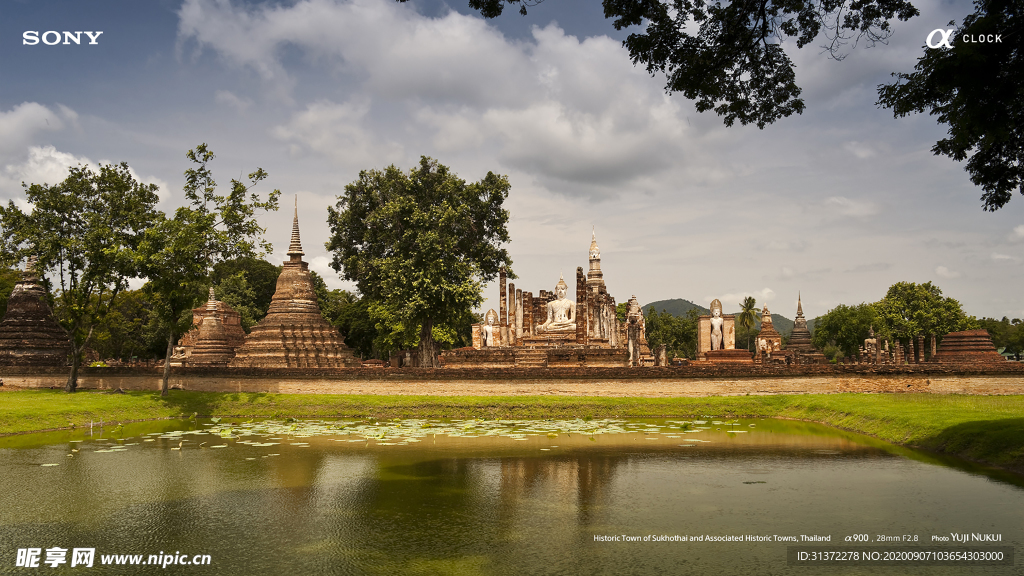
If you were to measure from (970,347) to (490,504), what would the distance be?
1264 inches

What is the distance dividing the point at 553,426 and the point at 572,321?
1530 centimetres

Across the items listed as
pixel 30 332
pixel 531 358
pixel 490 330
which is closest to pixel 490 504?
pixel 531 358

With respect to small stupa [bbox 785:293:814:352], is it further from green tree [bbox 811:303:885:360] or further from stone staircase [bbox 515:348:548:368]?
stone staircase [bbox 515:348:548:368]

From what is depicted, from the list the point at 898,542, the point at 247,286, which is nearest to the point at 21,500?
the point at 898,542

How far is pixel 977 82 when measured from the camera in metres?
9.49

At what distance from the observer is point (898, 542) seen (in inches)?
334

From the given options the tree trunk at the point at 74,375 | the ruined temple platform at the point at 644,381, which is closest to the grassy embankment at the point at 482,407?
the tree trunk at the point at 74,375

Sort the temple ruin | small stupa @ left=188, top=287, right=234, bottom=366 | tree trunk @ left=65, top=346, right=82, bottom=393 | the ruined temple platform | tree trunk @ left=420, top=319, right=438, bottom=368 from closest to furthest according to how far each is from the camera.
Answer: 1. the ruined temple platform
2. tree trunk @ left=65, top=346, right=82, bottom=393
3. the temple ruin
4. tree trunk @ left=420, top=319, right=438, bottom=368
5. small stupa @ left=188, top=287, right=234, bottom=366

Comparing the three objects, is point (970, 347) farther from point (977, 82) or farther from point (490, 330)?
point (977, 82)

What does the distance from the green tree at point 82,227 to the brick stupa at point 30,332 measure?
544cm

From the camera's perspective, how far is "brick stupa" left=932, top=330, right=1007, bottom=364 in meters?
32.5

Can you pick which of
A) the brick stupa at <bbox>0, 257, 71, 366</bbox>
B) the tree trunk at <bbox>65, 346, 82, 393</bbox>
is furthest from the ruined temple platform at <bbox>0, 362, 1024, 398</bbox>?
the brick stupa at <bbox>0, 257, 71, 366</bbox>

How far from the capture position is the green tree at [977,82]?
9461 mm

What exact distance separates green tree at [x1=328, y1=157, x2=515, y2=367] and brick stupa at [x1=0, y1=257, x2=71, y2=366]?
48.7 feet
